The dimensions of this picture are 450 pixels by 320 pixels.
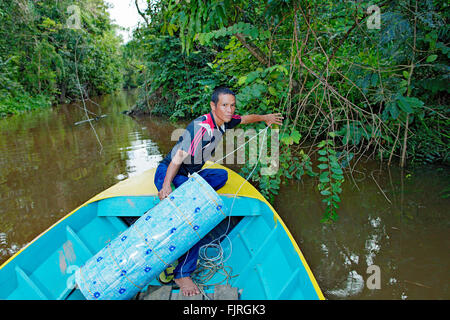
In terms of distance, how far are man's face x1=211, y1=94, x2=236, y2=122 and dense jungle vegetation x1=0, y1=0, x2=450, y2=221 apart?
439mm

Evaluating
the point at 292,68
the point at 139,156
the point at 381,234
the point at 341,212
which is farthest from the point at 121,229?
the point at 139,156

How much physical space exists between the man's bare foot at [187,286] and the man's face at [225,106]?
55.4 inches

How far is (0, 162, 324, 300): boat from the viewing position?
1.98m

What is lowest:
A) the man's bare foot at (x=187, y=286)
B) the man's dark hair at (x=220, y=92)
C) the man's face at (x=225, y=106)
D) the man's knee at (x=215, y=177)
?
the man's bare foot at (x=187, y=286)

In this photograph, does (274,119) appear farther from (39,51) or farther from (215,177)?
(39,51)

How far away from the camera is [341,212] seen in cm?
363

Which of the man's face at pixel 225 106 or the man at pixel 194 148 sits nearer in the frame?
the man at pixel 194 148

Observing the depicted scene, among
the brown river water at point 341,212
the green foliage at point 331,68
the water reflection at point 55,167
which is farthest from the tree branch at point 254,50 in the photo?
the water reflection at point 55,167

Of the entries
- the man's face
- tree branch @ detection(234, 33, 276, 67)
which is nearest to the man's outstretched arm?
the man's face

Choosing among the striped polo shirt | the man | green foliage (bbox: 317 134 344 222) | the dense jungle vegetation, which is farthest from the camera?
the dense jungle vegetation

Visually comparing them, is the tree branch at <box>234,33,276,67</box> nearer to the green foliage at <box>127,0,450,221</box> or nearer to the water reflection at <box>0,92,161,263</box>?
the green foliage at <box>127,0,450,221</box>

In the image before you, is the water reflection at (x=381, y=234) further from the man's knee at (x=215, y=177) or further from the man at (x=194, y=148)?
the man at (x=194, y=148)

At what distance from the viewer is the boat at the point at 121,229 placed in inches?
78.1

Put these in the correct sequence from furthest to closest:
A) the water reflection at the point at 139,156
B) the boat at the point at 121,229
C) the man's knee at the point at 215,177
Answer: the water reflection at the point at 139,156, the man's knee at the point at 215,177, the boat at the point at 121,229
